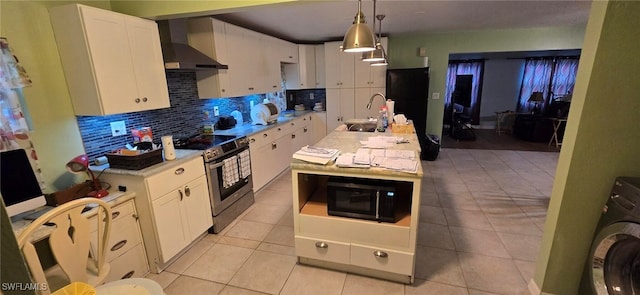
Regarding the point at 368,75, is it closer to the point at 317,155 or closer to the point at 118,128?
the point at 317,155

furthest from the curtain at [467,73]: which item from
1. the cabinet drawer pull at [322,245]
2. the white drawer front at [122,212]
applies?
the white drawer front at [122,212]

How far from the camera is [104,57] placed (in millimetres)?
1930

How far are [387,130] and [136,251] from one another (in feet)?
8.08

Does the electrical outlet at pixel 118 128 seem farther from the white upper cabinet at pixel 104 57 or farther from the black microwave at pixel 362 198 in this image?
the black microwave at pixel 362 198

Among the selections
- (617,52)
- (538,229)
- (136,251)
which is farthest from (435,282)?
(136,251)

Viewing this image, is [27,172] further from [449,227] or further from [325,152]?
[449,227]

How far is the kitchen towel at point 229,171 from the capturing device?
2639mm

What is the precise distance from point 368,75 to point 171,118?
3.24m

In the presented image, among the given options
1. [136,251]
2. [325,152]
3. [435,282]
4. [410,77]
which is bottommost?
[435,282]

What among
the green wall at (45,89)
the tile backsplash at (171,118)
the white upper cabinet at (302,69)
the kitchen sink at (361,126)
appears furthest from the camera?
the white upper cabinet at (302,69)

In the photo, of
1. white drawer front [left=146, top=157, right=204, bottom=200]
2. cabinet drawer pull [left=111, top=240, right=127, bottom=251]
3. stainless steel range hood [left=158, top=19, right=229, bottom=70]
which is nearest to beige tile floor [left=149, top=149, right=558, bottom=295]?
cabinet drawer pull [left=111, top=240, right=127, bottom=251]

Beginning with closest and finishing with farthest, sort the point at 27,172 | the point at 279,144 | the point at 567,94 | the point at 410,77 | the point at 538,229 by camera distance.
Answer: the point at 27,172 → the point at 538,229 → the point at 279,144 → the point at 410,77 → the point at 567,94

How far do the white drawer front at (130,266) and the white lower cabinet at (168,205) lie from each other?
5cm

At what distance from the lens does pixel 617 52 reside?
54.2 inches
